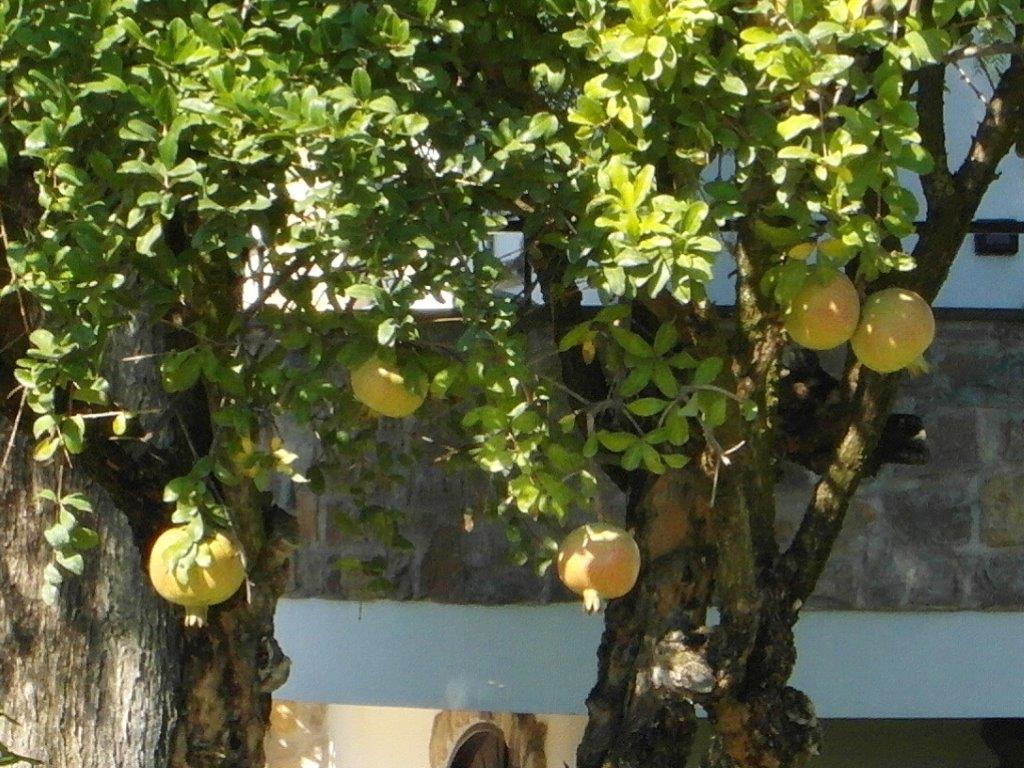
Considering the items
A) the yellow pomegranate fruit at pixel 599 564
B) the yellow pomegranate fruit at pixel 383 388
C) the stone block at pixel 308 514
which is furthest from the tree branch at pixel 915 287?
the stone block at pixel 308 514

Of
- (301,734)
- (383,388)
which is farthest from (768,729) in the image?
(301,734)

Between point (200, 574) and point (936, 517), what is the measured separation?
9.54 feet

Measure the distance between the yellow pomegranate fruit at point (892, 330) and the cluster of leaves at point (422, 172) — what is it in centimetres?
15

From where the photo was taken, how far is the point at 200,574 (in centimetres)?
304

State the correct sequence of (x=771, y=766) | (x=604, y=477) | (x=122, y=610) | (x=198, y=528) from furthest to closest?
(x=604, y=477)
(x=771, y=766)
(x=122, y=610)
(x=198, y=528)

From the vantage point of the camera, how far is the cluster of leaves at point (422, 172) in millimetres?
2619

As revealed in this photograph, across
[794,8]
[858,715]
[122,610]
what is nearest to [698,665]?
[122,610]

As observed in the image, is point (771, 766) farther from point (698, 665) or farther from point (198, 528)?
point (198, 528)

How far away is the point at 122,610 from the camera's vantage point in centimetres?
332

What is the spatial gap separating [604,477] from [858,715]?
4.02 ft

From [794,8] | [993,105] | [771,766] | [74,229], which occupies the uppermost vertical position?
[993,105]

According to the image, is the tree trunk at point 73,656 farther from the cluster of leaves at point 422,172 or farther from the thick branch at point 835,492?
the thick branch at point 835,492

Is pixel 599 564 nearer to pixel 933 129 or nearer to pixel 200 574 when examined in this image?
pixel 200 574

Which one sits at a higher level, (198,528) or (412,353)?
(412,353)
